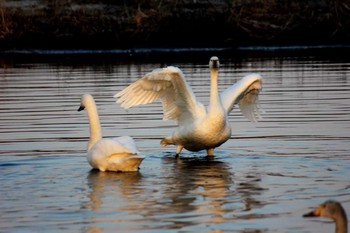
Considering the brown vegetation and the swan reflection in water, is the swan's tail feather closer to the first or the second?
the swan reflection in water

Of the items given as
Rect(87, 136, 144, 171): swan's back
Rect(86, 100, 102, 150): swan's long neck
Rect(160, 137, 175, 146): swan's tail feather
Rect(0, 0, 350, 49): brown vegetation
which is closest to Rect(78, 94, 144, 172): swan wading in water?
Rect(87, 136, 144, 171): swan's back

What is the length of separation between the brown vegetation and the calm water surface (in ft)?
29.0

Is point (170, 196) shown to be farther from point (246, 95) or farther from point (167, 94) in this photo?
point (246, 95)

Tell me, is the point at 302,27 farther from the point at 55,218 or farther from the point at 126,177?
the point at 55,218

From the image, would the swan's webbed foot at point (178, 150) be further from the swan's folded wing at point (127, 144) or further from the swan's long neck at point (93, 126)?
the swan's folded wing at point (127, 144)

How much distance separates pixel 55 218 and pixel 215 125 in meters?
4.53

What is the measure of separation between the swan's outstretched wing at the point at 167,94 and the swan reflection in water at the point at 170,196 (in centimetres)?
128

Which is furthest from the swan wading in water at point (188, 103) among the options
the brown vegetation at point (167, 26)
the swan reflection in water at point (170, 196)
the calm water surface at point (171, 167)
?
the brown vegetation at point (167, 26)

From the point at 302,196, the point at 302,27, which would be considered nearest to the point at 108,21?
the point at 302,27

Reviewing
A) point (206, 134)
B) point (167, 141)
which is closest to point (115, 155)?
point (206, 134)

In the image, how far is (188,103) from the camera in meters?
15.5

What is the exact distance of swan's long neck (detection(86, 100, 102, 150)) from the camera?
14.5 metres

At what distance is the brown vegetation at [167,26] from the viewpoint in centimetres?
3241

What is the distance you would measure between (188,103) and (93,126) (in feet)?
4.85
